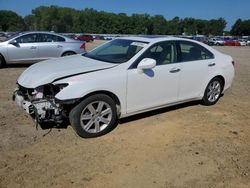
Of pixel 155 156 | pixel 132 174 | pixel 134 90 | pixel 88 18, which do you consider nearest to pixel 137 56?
pixel 134 90

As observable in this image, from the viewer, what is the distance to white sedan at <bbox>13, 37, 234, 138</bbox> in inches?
190

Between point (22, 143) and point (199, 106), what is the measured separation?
397cm

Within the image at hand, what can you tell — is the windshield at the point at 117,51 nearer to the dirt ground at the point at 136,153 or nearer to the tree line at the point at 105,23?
the dirt ground at the point at 136,153

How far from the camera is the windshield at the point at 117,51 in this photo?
18.5 ft

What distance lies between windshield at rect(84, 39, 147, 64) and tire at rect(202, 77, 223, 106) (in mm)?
2016

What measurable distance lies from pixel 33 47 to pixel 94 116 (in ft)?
24.9

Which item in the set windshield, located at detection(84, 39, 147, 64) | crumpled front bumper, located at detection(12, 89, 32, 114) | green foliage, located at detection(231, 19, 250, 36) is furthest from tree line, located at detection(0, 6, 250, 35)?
crumpled front bumper, located at detection(12, 89, 32, 114)

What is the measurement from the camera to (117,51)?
6.23m

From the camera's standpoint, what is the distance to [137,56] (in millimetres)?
5480

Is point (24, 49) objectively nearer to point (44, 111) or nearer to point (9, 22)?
point (44, 111)

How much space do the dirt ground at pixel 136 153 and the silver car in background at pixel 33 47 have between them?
5626 mm

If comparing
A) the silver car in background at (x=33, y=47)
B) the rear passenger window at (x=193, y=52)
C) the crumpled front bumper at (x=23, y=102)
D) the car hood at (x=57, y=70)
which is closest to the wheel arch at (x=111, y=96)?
the car hood at (x=57, y=70)

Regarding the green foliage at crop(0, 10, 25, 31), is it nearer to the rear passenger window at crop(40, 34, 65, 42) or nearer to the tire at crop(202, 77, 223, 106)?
the rear passenger window at crop(40, 34, 65, 42)

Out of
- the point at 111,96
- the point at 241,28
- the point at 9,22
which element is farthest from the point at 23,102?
the point at 241,28
